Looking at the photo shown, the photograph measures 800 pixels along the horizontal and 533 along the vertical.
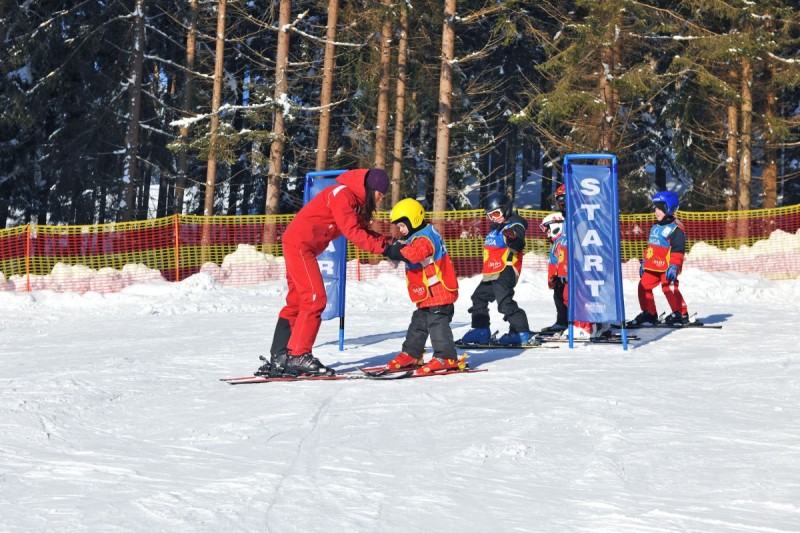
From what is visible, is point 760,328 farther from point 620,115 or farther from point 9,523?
point 620,115

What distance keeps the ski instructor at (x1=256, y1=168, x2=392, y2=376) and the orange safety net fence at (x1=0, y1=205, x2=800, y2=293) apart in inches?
438

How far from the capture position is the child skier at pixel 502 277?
36.7 ft

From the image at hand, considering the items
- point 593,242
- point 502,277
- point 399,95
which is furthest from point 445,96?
point 593,242

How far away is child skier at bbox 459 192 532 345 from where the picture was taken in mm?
11195

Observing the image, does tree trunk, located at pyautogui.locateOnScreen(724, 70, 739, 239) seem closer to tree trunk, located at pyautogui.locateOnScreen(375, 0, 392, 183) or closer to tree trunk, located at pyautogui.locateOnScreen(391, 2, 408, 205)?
tree trunk, located at pyautogui.locateOnScreen(391, 2, 408, 205)

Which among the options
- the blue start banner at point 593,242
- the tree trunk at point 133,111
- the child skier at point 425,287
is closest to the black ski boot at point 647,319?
the blue start banner at point 593,242

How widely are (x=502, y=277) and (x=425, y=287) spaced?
227cm

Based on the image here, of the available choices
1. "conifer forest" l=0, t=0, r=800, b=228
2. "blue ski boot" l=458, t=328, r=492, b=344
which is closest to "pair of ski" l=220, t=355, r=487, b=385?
"blue ski boot" l=458, t=328, r=492, b=344

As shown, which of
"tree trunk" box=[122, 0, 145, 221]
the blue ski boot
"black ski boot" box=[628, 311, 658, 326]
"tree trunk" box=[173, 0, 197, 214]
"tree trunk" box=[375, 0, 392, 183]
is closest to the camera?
the blue ski boot

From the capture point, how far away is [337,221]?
8.70 meters

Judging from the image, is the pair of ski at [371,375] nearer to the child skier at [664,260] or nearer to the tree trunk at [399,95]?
the child skier at [664,260]

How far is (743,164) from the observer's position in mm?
29078

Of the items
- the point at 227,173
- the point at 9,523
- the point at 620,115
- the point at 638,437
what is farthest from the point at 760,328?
the point at 227,173

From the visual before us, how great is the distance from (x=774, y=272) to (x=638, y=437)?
679 inches
